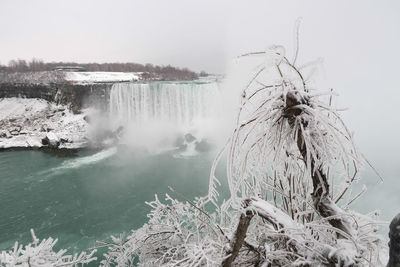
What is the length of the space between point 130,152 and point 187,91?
888cm

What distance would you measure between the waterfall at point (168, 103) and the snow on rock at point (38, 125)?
5.24 metres

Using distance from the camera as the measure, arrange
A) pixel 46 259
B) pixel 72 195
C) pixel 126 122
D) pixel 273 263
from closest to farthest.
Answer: pixel 273 263 → pixel 46 259 → pixel 72 195 → pixel 126 122

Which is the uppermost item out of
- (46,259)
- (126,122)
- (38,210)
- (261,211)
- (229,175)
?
(229,175)

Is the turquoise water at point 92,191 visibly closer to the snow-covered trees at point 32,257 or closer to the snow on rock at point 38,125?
the snow on rock at point 38,125

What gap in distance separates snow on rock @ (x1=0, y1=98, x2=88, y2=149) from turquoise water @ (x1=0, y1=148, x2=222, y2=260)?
297cm

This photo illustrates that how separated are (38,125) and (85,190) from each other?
61.4ft

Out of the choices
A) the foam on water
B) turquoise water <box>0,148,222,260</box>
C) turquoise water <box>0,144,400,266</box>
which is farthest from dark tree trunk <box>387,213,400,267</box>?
the foam on water

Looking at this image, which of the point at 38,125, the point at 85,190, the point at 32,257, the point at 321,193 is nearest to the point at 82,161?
the point at 85,190

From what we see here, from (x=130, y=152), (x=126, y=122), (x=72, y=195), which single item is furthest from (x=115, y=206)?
(x=126, y=122)

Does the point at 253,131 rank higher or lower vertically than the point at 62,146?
higher

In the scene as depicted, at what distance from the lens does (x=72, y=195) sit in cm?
1399

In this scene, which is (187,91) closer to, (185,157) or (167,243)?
(185,157)

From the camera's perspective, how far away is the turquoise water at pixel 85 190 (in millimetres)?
10688

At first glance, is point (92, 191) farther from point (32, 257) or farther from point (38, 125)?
point (38, 125)
